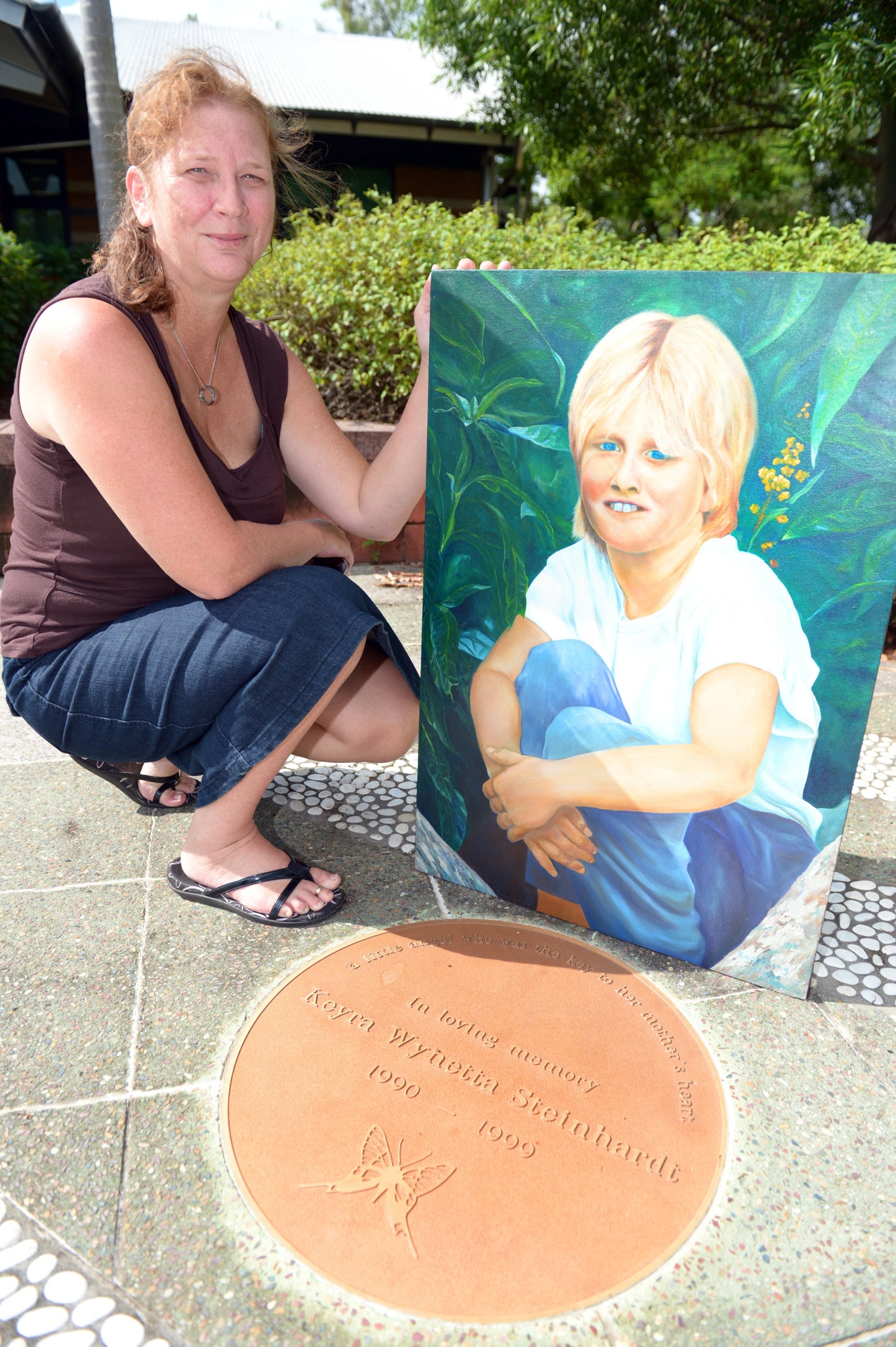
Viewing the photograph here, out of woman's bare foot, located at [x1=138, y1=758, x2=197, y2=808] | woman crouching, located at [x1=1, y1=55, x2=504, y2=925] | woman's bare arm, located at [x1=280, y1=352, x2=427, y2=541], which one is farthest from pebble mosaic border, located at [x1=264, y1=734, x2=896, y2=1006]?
woman's bare arm, located at [x1=280, y1=352, x2=427, y2=541]

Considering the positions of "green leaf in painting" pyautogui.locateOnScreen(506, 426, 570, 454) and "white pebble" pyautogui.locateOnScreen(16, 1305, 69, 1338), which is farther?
"green leaf in painting" pyautogui.locateOnScreen(506, 426, 570, 454)

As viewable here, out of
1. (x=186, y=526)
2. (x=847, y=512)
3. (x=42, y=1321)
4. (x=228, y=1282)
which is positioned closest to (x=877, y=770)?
(x=847, y=512)

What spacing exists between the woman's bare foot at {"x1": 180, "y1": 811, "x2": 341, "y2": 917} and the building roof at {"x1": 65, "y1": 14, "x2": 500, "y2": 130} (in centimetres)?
1164

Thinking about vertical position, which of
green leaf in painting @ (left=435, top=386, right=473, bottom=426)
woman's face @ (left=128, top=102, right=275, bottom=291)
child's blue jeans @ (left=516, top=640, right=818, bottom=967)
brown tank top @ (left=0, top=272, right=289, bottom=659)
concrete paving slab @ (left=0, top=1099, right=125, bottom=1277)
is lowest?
concrete paving slab @ (left=0, top=1099, right=125, bottom=1277)

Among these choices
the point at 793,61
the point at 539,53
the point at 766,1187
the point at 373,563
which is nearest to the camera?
the point at 766,1187

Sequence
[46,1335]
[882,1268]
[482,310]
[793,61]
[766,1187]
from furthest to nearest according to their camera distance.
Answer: [793,61], [482,310], [766,1187], [882,1268], [46,1335]

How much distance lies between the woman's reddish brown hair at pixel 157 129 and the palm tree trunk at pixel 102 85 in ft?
15.1

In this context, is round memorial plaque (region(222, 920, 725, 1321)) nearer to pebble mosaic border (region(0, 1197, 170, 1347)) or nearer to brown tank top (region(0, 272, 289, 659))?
pebble mosaic border (region(0, 1197, 170, 1347))

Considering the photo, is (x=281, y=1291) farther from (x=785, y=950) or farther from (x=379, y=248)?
(x=379, y=248)

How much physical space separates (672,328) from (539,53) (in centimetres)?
797

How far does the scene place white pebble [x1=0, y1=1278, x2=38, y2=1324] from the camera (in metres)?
1.13

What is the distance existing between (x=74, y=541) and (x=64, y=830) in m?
0.77

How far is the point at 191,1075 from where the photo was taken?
1499mm

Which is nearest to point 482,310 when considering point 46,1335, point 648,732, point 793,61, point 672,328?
point 672,328
